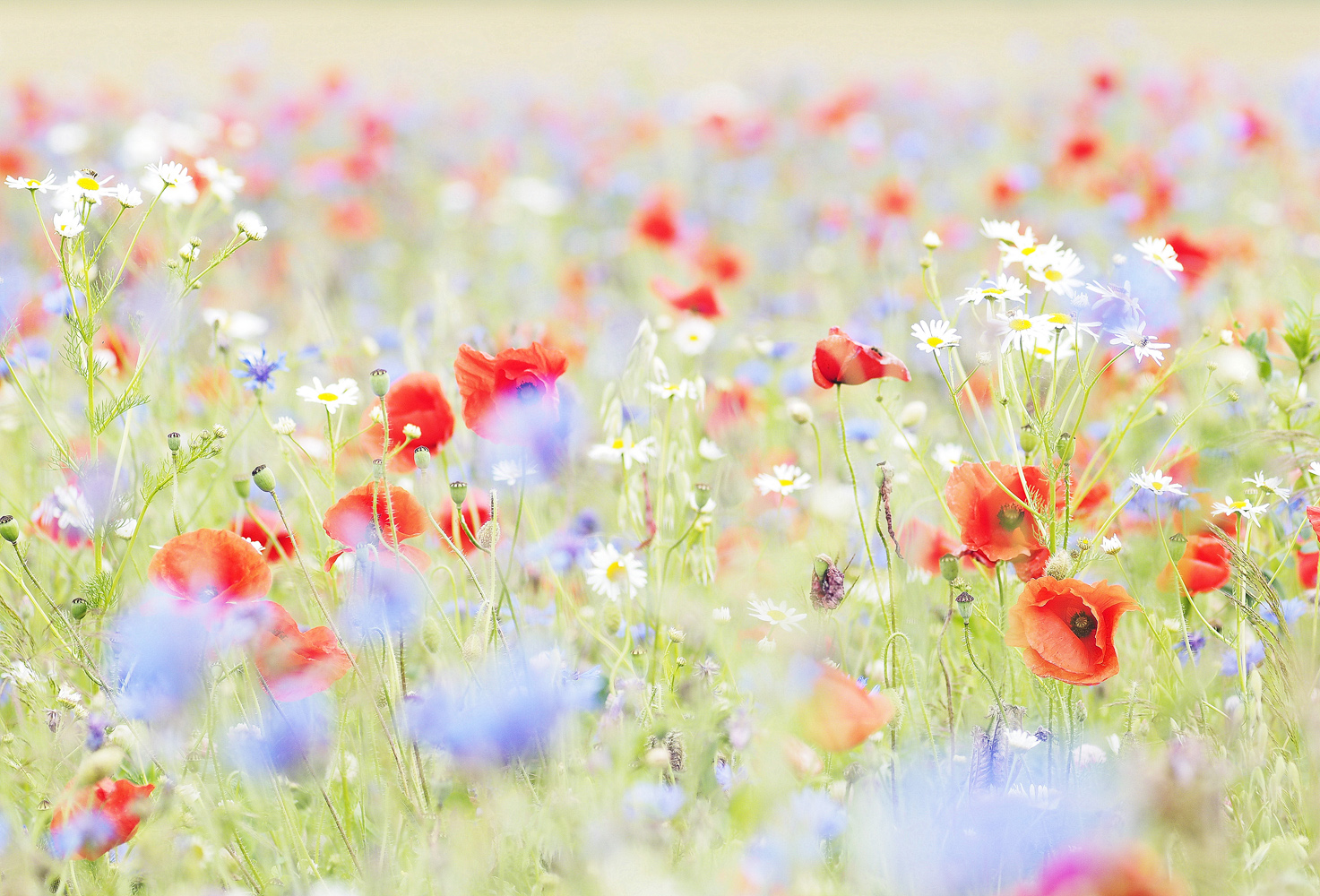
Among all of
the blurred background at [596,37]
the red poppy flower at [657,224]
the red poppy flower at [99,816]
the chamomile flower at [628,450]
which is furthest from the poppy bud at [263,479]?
the blurred background at [596,37]

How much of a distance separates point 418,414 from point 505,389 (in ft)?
0.47

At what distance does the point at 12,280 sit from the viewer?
1867 mm

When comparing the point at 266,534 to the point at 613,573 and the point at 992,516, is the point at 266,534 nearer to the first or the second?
the point at 613,573

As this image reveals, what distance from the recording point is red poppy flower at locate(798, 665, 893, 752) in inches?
33.7

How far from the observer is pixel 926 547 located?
1343 millimetres

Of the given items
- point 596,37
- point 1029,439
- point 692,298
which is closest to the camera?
point 1029,439

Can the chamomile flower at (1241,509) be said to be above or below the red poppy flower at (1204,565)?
above

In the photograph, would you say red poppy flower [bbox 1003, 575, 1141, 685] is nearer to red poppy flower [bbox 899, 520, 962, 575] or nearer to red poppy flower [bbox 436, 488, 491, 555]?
red poppy flower [bbox 899, 520, 962, 575]

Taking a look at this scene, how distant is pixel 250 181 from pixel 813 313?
175cm

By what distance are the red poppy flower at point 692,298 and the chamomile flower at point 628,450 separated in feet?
1.13

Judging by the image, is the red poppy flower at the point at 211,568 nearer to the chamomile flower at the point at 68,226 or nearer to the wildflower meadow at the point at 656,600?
the wildflower meadow at the point at 656,600

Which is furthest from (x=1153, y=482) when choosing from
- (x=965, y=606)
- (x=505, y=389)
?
(x=505, y=389)

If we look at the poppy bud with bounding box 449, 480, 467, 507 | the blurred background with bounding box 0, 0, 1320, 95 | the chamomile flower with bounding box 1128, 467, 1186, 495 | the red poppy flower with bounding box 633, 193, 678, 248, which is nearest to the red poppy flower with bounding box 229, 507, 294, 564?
the poppy bud with bounding box 449, 480, 467, 507

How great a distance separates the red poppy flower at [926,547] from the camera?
1339 mm
